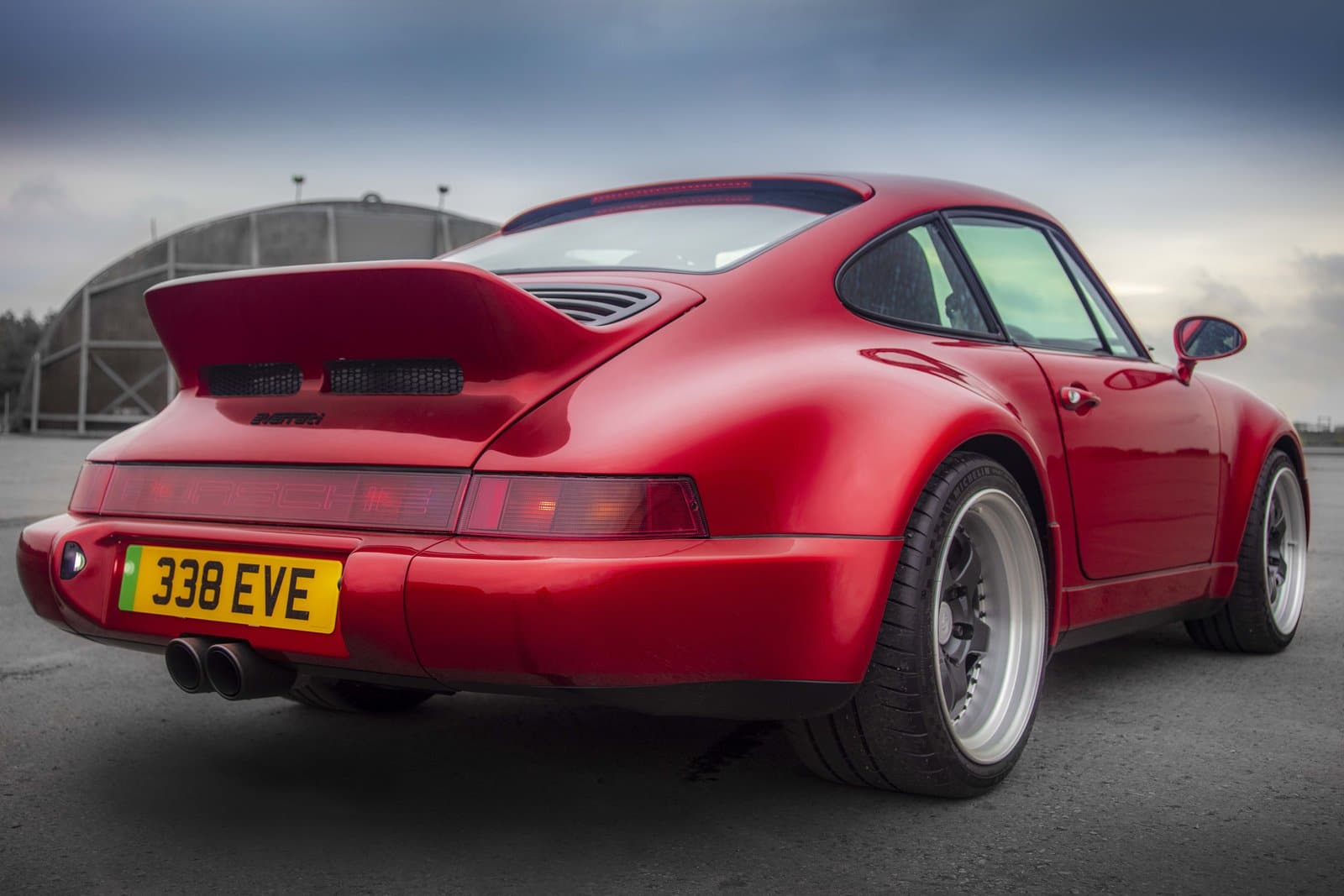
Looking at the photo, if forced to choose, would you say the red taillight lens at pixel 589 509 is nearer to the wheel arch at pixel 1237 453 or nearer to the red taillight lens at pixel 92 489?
the red taillight lens at pixel 92 489

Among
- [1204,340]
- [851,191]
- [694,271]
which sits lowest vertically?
[1204,340]

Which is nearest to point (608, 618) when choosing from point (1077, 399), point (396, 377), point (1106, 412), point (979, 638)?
point (396, 377)

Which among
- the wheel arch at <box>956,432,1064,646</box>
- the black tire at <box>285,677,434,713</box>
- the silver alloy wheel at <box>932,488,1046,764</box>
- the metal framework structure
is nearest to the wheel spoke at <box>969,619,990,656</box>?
the silver alloy wheel at <box>932,488,1046,764</box>

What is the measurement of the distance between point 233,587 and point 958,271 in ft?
6.01

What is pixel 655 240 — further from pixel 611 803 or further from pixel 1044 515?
pixel 611 803

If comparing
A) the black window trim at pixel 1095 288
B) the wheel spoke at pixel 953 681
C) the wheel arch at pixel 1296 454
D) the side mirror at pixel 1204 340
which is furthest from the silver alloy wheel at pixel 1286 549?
the wheel spoke at pixel 953 681

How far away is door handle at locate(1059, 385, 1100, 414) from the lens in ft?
9.96

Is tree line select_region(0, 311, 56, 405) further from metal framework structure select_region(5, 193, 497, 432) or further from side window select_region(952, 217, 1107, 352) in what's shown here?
side window select_region(952, 217, 1107, 352)

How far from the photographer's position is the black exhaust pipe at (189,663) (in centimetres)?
221

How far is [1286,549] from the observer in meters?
4.48

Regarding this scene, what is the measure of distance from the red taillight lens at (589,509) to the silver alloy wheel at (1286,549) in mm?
2955

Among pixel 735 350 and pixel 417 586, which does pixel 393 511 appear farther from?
pixel 735 350

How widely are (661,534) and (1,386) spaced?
98518 millimetres

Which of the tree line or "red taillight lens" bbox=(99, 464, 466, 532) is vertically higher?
"red taillight lens" bbox=(99, 464, 466, 532)
